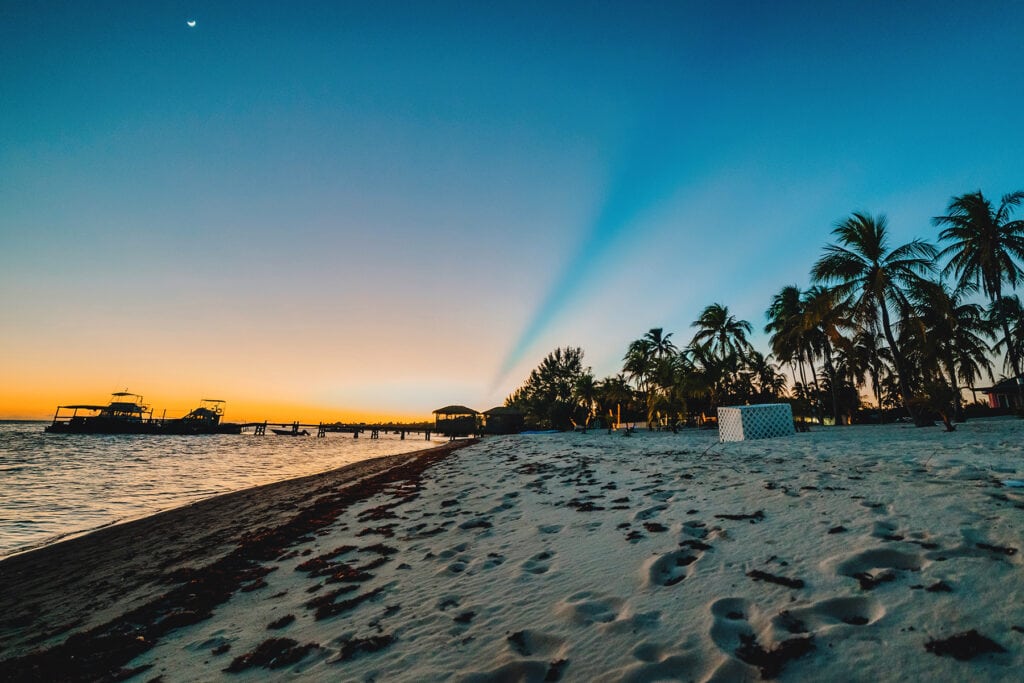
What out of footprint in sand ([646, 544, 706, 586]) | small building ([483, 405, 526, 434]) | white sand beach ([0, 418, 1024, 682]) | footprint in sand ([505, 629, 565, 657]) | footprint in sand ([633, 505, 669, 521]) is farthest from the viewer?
small building ([483, 405, 526, 434])

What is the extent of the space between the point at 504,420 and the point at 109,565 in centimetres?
4373

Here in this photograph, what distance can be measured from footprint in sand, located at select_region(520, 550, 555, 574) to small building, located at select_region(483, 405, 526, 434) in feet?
141

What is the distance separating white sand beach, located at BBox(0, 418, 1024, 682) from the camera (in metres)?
2.04

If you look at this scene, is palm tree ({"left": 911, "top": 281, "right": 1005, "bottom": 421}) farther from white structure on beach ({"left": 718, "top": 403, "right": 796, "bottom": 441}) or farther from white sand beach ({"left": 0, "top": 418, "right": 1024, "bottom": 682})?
white sand beach ({"left": 0, "top": 418, "right": 1024, "bottom": 682})

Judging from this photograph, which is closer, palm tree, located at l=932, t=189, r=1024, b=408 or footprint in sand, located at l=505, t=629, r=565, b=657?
footprint in sand, located at l=505, t=629, r=565, b=657

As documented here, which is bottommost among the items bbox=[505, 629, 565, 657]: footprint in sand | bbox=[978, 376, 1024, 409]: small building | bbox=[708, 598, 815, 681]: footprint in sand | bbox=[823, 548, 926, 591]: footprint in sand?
bbox=[505, 629, 565, 657]: footprint in sand

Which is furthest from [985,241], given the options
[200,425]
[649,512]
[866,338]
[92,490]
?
[200,425]

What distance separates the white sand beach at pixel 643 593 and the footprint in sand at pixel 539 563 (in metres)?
0.03

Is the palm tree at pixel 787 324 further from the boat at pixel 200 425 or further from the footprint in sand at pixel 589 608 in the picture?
the boat at pixel 200 425

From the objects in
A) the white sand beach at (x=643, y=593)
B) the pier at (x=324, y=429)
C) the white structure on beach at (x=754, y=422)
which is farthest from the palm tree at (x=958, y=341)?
the pier at (x=324, y=429)

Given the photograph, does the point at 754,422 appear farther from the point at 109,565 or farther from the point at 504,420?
the point at 504,420

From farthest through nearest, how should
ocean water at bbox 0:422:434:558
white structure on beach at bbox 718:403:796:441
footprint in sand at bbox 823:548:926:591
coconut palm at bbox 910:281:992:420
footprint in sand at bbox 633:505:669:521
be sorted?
1. coconut palm at bbox 910:281:992:420
2. white structure on beach at bbox 718:403:796:441
3. ocean water at bbox 0:422:434:558
4. footprint in sand at bbox 633:505:669:521
5. footprint in sand at bbox 823:548:926:591

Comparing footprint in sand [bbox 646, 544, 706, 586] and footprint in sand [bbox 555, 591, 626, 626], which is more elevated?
footprint in sand [bbox 646, 544, 706, 586]

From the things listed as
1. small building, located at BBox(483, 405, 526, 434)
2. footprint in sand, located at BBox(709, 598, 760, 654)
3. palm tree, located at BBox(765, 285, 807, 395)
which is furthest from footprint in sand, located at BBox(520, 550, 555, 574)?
small building, located at BBox(483, 405, 526, 434)
